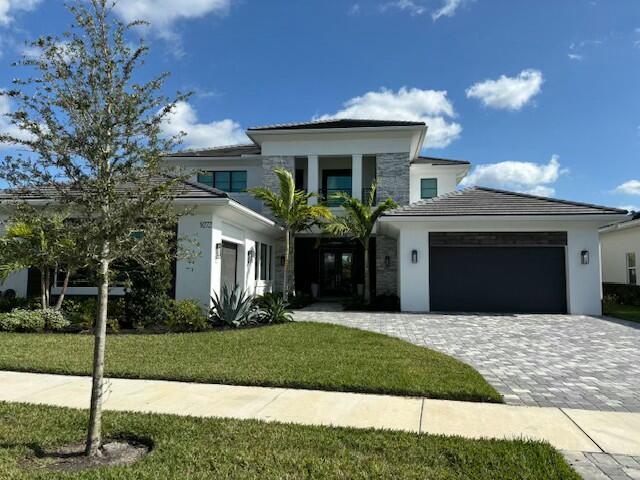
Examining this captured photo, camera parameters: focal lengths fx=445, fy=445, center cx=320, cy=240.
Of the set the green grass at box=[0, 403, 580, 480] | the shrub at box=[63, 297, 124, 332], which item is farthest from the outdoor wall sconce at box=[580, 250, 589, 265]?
the shrub at box=[63, 297, 124, 332]

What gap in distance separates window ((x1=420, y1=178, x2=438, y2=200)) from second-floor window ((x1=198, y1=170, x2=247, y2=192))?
9258 mm

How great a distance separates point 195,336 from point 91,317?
2.97 meters

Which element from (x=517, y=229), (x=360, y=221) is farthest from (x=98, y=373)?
(x=517, y=229)

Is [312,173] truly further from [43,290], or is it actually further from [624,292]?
[624,292]

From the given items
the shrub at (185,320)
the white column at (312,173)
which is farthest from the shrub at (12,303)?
the white column at (312,173)

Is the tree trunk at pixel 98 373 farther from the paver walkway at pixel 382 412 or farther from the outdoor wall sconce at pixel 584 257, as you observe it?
the outdoor wall sconce at pixel 584 257

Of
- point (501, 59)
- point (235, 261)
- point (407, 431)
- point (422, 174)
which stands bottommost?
point (407, 431)

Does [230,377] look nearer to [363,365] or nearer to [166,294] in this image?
[363,365]

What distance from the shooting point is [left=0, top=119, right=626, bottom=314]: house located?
13.8 metres

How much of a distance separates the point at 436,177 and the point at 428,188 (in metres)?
0.71

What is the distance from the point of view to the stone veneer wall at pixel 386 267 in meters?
19.8

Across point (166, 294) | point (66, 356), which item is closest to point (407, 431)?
point (66, 356)

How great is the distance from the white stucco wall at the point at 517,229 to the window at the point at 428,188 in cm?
805

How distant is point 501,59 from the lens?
47.1ft
